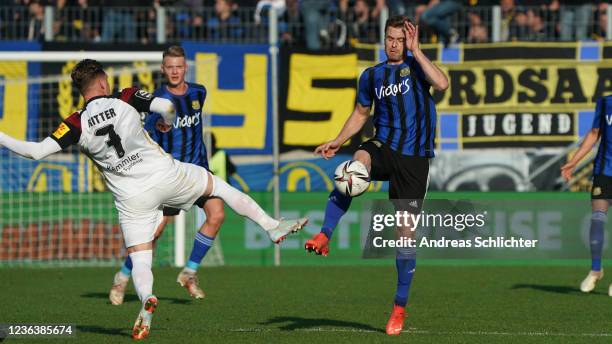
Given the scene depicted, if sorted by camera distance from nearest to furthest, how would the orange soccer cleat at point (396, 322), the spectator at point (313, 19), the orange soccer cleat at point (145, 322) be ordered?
the orange soccer cleat at point (145, 322) < the orange soccer cleat at point (396, 322) < the spectator at point (313, 19)

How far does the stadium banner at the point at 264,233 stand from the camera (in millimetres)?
18609

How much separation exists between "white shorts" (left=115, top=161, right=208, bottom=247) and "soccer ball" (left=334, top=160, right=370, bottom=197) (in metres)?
1.14

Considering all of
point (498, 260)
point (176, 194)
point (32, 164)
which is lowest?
point (498, 260)

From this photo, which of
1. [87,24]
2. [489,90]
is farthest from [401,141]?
[87,24]

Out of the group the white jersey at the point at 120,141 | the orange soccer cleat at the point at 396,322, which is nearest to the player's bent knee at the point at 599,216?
the orange soccer cleat at the point at 396,322

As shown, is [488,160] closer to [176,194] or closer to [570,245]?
[570,245]

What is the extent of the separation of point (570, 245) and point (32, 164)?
8.71m

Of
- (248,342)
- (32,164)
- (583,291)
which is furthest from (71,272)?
(248,342)

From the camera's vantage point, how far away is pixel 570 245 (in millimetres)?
18547

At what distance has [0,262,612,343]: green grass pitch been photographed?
30.3 feet

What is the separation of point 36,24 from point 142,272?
11.9 metres

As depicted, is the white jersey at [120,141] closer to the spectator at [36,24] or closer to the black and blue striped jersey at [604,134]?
the black and blue striped jersey at [604,134]

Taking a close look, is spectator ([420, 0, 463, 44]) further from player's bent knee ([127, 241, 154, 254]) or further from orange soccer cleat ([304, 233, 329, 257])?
player's bent knee ([127, 241, 154, 254])

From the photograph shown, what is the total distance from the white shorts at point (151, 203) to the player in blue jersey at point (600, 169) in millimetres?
5241
